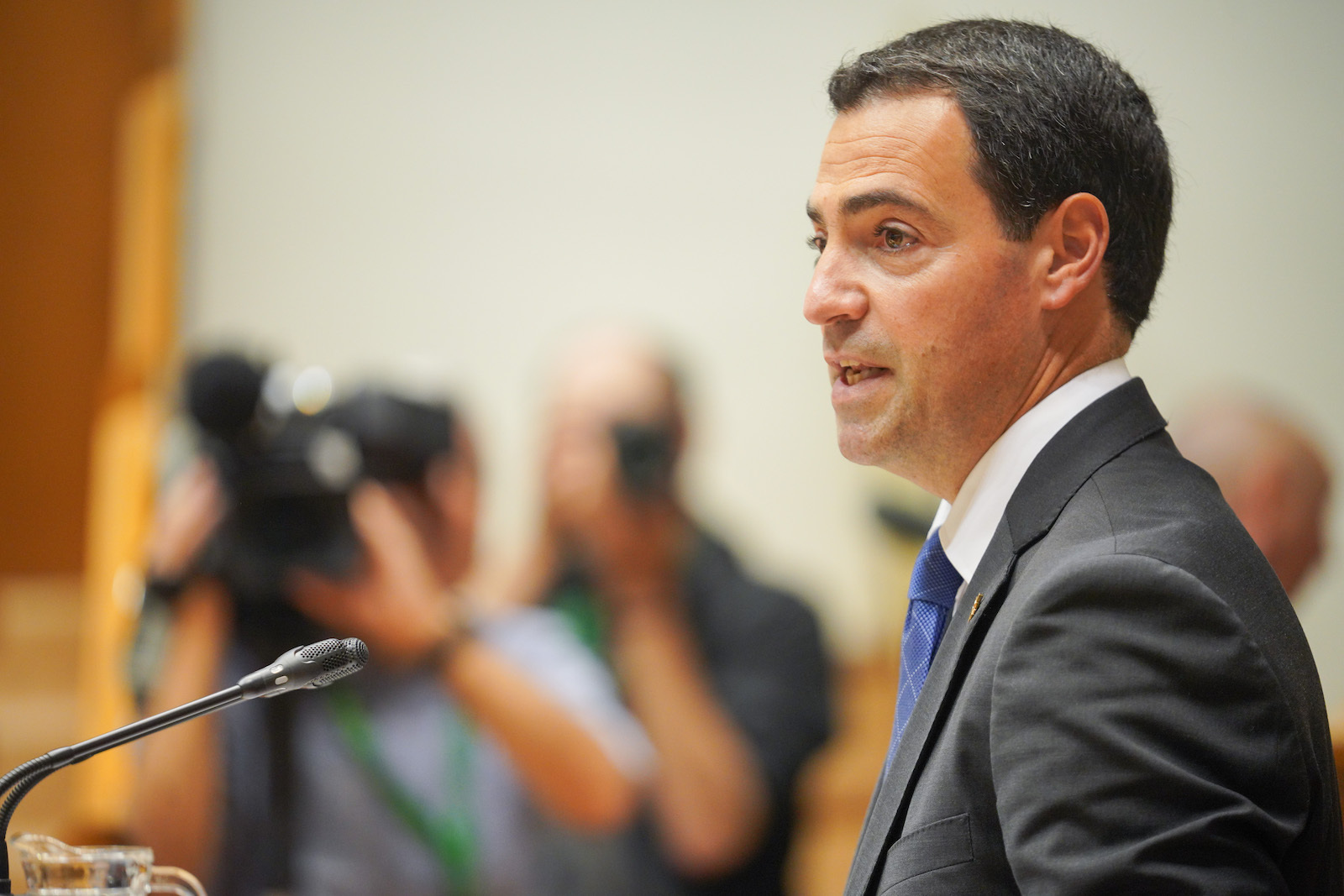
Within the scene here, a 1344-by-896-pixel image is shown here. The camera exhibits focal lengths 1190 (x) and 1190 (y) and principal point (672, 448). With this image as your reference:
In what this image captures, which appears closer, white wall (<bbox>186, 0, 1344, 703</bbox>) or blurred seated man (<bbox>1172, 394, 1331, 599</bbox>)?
blurred seated man (<bbox>1172, 394, 1331, 599</bbox>)

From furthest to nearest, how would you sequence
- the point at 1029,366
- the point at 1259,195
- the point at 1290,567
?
1. the point at 1259,195
2. the point at 1290,567
3. the point at 1029,366

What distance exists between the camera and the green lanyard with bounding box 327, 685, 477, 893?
10.9 feet

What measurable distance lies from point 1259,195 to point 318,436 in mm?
2724

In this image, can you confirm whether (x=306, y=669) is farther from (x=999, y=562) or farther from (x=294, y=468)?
(x=294, y=468)

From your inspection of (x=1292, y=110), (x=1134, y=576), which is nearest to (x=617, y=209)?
(x=1292, y=110)

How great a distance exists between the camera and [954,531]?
116 centimetres

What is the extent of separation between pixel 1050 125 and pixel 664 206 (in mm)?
2546

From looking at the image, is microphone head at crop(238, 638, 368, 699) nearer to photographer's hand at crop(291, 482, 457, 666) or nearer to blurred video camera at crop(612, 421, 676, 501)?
blurred video camera at crop(612, 421, 676, 501)

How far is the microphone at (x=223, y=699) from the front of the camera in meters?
1.00

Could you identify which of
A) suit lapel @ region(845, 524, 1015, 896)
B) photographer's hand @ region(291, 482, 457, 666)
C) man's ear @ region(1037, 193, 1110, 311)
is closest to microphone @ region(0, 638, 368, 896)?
suit lapel @ region(845, 524, 1015, 896)

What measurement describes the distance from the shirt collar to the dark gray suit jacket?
0.28 feet

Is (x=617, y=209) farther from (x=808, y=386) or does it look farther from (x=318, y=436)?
(x=318, y=436)

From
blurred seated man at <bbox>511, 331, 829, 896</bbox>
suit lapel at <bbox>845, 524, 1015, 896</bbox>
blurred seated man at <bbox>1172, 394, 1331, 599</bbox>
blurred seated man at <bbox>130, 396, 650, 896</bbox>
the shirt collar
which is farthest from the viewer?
blurred seated man at <bbox>130, 396, 650, 896</bbox>

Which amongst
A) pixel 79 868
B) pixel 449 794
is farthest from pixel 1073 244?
pixel 449 794
